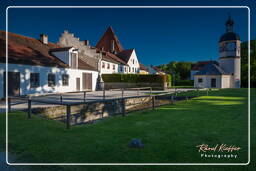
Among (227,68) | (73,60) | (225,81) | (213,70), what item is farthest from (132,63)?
(73,60)

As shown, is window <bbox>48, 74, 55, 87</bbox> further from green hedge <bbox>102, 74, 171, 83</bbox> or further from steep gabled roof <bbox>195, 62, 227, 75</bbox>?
steep gabled roof <bbox>195, 62, 227, 75</bbox>

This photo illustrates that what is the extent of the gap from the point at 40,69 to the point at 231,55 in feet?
131

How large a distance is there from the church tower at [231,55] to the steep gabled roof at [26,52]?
36256mm

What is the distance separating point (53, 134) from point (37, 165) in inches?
93.5

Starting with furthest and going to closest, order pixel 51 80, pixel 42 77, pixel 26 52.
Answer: pixel 51 80
pixel 26 52
pixel 42 77

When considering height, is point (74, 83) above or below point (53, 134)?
above

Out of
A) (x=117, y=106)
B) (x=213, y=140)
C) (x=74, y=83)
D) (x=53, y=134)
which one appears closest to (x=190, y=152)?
(x=213, y=140)

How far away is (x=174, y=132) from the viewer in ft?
20.5

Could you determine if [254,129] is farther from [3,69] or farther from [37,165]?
[3,69]

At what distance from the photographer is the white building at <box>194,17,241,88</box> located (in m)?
39.8

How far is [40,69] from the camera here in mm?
19594

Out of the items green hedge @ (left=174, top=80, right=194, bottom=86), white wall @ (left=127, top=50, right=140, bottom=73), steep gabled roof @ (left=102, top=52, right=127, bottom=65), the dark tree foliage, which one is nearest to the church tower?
the dark tree foliage

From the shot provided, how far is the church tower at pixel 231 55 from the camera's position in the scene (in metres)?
39.8

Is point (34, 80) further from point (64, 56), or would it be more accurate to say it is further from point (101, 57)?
point (101, 57)
